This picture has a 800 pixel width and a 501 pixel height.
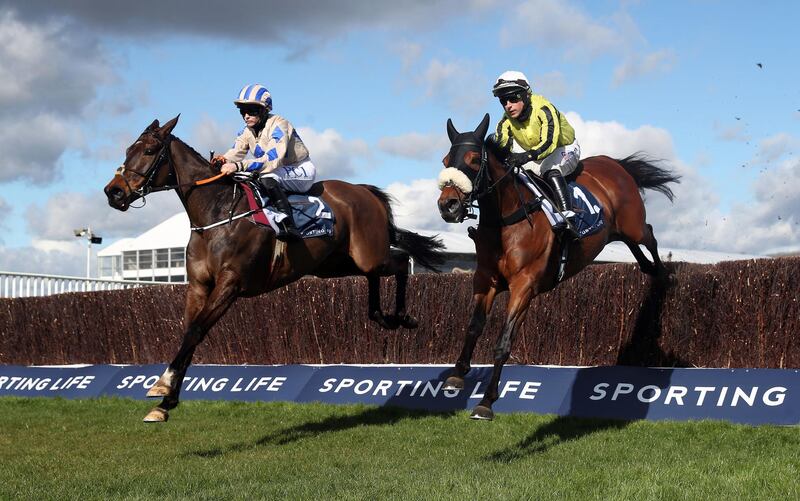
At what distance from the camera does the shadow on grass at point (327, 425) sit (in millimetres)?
7486

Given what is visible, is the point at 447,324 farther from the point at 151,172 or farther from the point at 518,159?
the point at 151,172

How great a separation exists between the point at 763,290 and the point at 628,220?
1.31 meters

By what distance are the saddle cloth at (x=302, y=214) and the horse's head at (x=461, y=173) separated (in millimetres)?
1763

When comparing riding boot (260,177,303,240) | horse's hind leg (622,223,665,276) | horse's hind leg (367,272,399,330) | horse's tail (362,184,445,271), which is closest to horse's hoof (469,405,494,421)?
riding boot (260,177,303,240)

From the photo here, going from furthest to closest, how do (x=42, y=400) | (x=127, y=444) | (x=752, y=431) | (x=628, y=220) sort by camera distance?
(x=42, y=400) → (x=628, y=220) → (x=127, y=444) → (x=752, y=431)

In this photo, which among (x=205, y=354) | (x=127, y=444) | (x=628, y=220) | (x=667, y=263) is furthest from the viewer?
(x=205, y=354)

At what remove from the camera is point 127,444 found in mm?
7727

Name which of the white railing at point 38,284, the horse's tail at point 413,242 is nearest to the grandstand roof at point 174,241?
the white railing at point 38,284

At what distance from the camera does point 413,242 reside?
31.6ft

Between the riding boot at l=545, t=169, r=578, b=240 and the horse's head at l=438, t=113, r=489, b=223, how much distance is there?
0.87 m

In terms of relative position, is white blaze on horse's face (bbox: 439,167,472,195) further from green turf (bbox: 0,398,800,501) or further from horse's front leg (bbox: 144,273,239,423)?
horse's front leg (bbox: 144,273,239,423)

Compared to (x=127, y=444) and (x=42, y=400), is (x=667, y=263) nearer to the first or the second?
(x=127, y=444)

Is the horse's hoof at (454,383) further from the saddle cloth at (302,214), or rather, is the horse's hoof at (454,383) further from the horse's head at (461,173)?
the saddle cloth at (302,214)

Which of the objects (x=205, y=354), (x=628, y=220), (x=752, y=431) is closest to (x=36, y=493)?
(x=752, y=431)
